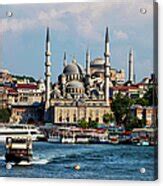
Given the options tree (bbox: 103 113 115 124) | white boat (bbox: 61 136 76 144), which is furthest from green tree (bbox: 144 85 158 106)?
white boat (bbox: 61 136 76 144)

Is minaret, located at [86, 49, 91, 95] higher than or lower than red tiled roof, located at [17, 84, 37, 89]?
higher

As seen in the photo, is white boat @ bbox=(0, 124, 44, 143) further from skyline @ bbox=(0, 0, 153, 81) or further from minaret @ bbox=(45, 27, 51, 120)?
skyline @ bbox=(0, 0, 153, 81)

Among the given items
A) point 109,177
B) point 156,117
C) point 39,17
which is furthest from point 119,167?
point 39,17

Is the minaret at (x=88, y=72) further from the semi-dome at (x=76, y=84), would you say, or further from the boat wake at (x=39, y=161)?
the boat wake at (x=39, y=161)

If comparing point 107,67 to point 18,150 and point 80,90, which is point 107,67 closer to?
point 80,90

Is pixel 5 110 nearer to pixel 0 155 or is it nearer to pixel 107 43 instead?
pixel 0 155

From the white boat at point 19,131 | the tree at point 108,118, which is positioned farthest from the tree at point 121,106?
the white boat at point 19,131
